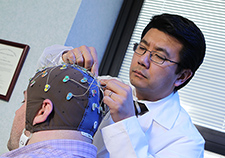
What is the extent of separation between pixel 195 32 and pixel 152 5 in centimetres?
112

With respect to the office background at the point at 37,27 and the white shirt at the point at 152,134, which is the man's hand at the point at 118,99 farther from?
the office background at the point at 37,27

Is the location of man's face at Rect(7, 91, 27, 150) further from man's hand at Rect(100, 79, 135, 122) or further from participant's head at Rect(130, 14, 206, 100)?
participant's head at Rect(130, 14, 206, 100)

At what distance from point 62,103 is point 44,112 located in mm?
73

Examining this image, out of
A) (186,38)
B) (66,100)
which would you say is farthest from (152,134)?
(66,100)

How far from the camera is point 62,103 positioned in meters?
0.82

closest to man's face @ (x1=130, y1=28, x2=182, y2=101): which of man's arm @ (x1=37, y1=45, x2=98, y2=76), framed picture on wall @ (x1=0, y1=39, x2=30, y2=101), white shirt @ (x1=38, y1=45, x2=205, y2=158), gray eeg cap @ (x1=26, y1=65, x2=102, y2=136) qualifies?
white shirt @ (x1=38, y1=45, x2=205, y2=158)

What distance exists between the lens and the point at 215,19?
2148 mm

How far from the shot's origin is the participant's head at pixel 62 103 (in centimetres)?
81

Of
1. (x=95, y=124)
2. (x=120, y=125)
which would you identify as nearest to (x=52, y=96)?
(x=95, y=124)

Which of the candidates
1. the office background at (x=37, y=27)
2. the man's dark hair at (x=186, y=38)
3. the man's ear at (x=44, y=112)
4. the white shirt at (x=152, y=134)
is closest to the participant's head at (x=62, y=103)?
the man's ear at (x=44, y=112)

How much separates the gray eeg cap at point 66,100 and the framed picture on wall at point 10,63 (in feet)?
3.13

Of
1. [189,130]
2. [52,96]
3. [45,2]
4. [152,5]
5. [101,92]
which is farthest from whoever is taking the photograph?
[152,5]

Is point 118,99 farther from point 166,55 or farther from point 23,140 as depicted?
point 166,55

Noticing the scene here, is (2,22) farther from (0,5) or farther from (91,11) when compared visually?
(91,11)
